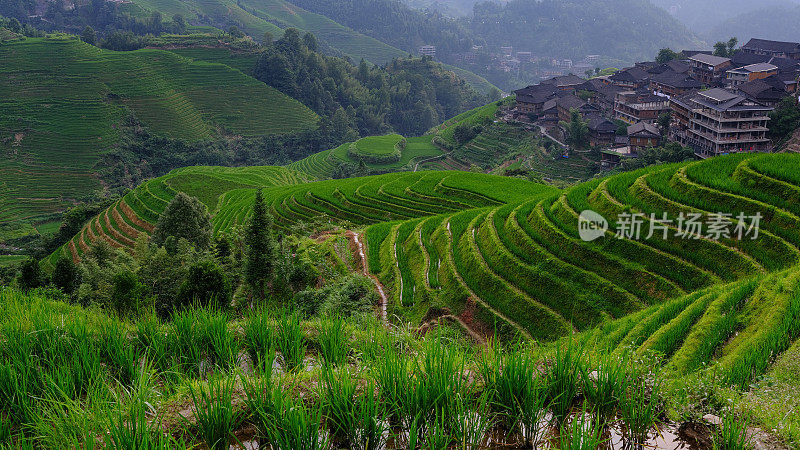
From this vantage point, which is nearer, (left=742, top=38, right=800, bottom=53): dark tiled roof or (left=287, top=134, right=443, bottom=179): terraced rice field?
(left=742, top=38, right=800, bottom=53): dark tiled roof

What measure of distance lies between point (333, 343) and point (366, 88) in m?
90.2

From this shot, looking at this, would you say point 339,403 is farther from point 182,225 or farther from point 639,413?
point 182,225

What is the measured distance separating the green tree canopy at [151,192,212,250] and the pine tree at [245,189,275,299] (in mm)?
6346

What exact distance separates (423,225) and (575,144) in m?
35.7

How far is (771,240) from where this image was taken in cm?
934

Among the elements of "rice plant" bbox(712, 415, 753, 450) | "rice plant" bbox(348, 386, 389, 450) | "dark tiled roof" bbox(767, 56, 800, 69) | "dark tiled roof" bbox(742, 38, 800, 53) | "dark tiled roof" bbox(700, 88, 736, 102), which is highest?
"dark tiled roof" bbox(742, 38, 800, 53)

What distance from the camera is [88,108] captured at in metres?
58.2

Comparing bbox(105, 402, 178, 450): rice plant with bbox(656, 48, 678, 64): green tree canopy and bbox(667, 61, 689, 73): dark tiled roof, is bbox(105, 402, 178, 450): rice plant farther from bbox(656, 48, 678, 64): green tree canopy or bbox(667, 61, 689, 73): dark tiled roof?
bbox(656, 48, 678, 64): green tree canopy

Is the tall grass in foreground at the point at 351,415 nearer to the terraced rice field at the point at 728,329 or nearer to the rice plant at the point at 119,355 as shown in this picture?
the rice plant at the point at 119,355

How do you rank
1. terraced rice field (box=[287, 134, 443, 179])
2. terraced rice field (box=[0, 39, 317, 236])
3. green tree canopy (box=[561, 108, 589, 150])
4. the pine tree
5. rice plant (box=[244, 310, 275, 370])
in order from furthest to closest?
terraced rice field (box=[287, 134, 443, 179])
terraced rice field (box=[0, 39, 317, 236])
green tree canopy (box=[561, 108, 589, 150])
the pine tree
rice plant (box=[244, 310, 275, 370])

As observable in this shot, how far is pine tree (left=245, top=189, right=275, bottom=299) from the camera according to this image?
14352mm

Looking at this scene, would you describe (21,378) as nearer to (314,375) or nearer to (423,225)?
(314,375)

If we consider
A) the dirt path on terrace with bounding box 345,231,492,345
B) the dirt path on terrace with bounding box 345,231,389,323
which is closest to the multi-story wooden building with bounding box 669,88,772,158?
the dirt path on terrace with bounding box 345,231,389,323

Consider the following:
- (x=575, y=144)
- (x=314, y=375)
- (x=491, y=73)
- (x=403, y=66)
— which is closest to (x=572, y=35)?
(x=491, y=73)
